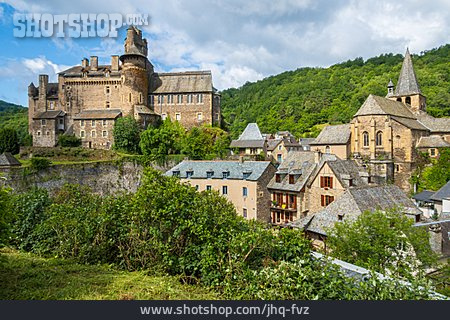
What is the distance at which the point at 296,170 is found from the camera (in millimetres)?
29938

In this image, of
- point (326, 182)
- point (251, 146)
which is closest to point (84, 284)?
point (326, 182)

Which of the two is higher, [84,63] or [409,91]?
[84,63]

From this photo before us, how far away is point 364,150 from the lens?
4309 cm

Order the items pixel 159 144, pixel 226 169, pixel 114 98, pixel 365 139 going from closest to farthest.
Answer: pixel 226 169 < pixel 365 139 < pixel 159 144 < pixel 114 98

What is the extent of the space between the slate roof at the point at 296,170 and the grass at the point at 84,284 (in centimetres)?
2226

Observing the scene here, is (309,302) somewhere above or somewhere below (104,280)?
above

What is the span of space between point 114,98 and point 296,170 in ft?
122

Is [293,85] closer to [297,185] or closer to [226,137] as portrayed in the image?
[226,137]

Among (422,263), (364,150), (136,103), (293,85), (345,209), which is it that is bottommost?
(422,263)

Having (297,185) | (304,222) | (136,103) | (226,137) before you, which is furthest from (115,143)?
(304,222)

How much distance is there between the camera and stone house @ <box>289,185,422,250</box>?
19.9 metres

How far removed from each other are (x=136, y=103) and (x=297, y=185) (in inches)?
1351

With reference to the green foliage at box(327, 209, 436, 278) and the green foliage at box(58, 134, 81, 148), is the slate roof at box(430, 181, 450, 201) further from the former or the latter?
the green foliage at box(58, 134, 81, 148)

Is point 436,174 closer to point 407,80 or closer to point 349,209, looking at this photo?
point 407,80
